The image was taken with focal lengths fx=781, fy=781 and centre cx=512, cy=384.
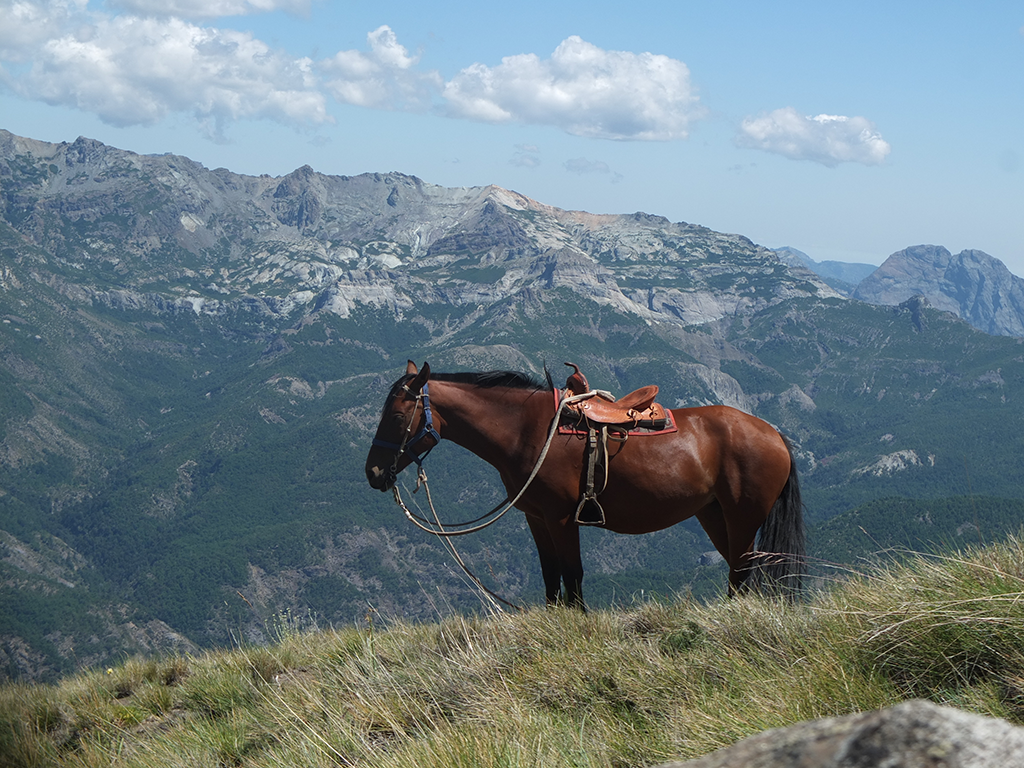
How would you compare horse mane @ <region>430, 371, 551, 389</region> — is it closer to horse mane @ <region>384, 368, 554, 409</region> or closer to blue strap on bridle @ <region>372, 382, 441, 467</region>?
horse mane @ <region>384, 368, 554, 409</region>

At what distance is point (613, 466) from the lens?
29.7 feet

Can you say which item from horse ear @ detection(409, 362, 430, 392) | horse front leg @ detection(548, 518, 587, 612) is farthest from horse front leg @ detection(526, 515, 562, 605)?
horse ear @ detection(409, 362, 430, 392)

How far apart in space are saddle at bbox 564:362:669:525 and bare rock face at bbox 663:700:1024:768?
6.69 meters

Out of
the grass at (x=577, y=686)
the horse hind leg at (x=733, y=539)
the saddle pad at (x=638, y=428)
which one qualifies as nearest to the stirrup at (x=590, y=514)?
the saddle pad at (x=638, y=428)

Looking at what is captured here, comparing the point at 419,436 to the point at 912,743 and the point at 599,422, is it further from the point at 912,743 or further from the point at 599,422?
the point at 912,743

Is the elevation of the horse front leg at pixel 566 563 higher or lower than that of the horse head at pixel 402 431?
lower

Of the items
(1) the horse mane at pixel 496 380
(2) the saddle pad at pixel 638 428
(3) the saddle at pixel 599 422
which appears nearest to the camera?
(3) the saddle at pixel 599 422

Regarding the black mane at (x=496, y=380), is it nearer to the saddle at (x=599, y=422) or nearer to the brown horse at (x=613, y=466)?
the brown horse at (x=613, y=466)

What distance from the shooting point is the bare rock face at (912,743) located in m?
1.95

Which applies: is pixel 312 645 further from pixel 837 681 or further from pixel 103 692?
pixel 837 681

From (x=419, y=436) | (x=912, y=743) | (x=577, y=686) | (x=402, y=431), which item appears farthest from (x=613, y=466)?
(x=912, y=743)

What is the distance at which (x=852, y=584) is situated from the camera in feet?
21.3

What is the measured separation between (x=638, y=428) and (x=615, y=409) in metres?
0.36

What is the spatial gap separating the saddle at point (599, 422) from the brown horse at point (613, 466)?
0.13 m
